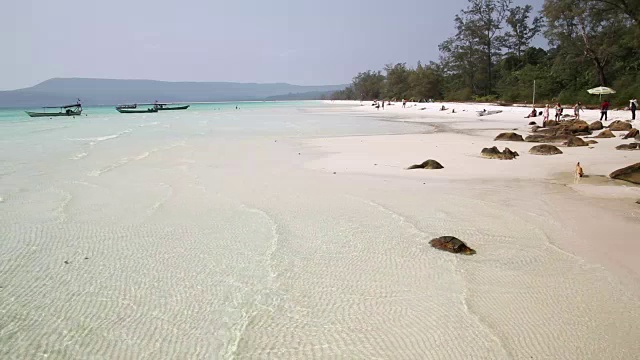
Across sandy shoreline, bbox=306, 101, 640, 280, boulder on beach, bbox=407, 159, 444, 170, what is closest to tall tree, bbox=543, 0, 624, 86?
sandy shoreline, bbox=306, 101, 640, 280

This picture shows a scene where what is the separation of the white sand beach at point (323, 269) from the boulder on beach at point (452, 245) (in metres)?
0.12

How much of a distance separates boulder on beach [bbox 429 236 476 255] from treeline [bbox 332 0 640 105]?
35.3m

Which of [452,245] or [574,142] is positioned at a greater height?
[574,142]

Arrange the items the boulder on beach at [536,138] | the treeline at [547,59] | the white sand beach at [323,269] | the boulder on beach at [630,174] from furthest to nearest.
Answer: the treeline at [547,59] → the boulder on beach at [536,138] → the boulder on beach at [630,174] → the white sand beach at [323,269]

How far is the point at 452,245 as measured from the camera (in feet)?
18.5

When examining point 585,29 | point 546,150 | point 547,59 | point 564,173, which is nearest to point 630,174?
point 564,173

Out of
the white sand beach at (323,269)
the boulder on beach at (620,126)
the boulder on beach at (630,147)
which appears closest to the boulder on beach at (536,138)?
the boulder on beach at (630,147)

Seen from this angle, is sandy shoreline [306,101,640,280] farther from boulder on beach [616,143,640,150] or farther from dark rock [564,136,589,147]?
dark rock [564,136,589,147]

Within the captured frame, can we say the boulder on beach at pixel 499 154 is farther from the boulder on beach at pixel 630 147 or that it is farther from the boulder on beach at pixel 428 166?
the boulder on beach at pixel 630 147

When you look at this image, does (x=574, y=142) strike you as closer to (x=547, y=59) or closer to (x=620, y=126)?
(x=620, y=126)

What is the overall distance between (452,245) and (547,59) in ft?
216

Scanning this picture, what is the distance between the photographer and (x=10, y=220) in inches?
299

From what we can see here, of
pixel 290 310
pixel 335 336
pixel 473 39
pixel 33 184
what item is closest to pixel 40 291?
pixel 290 310

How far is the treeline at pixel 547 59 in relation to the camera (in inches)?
1508
